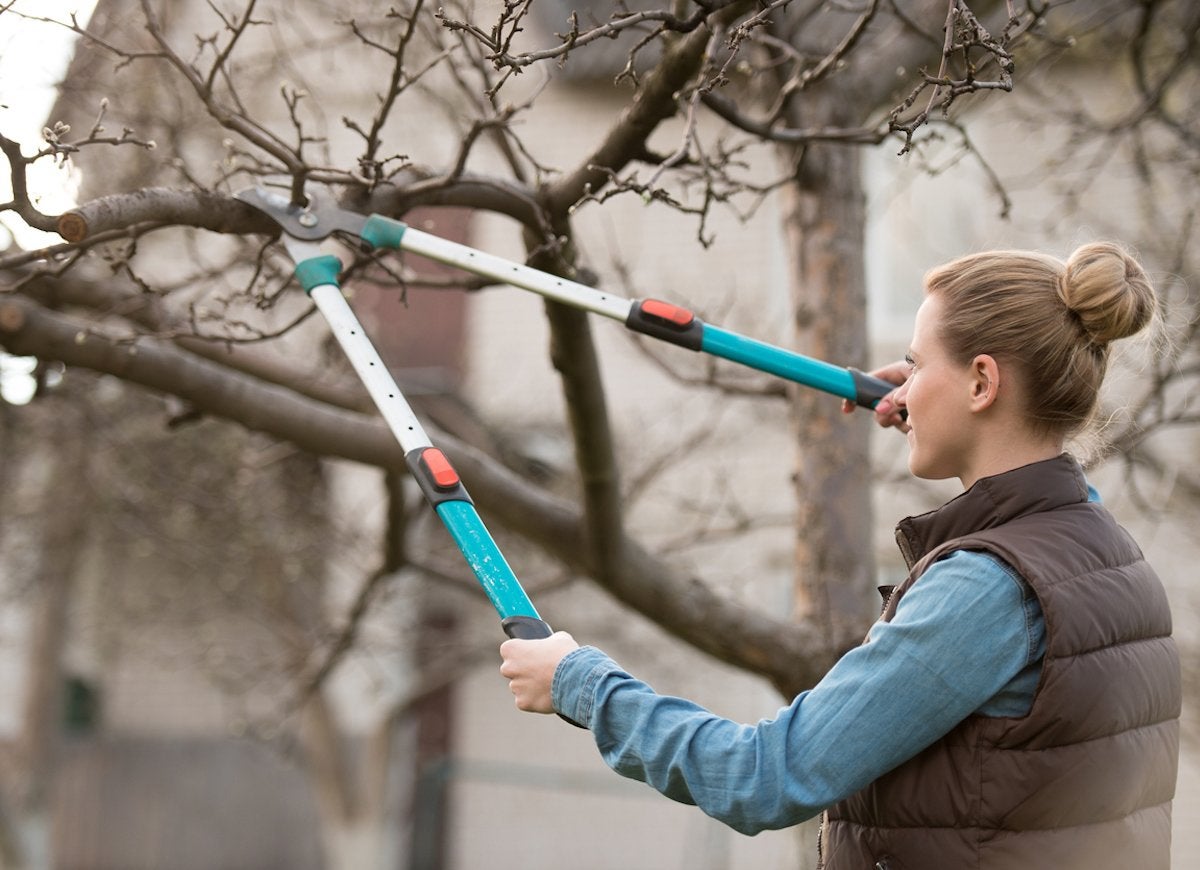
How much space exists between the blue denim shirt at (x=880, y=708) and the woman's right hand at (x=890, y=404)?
3.02 feet

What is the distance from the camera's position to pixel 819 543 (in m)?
4.01

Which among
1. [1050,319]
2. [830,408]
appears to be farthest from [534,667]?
[830,408]

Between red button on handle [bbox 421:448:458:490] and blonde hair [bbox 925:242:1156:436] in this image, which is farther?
red button on handle [bbox 421:448:458:490]

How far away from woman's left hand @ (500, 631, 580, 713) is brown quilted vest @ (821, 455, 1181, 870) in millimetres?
455

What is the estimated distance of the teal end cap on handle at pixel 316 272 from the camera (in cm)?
256

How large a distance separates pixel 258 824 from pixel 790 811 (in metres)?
9.30

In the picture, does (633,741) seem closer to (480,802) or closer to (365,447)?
(365,447)

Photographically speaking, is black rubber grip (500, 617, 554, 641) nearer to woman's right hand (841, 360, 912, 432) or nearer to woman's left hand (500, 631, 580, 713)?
woman's left hand (500, 631, 580, 713)

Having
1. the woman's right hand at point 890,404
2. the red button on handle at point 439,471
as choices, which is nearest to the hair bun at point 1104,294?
the woman's right hand at point 890,404

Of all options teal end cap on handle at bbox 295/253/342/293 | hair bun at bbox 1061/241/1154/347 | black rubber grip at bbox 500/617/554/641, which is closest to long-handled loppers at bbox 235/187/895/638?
teal end cap on handle at bbox 295/253/342/293

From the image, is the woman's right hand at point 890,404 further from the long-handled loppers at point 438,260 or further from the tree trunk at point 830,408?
the tree trunk at point 830,408

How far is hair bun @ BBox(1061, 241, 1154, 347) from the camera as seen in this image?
1.85 m

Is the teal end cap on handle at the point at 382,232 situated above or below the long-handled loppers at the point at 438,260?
above

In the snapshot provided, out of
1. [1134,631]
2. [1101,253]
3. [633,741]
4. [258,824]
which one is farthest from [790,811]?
[258,824]
